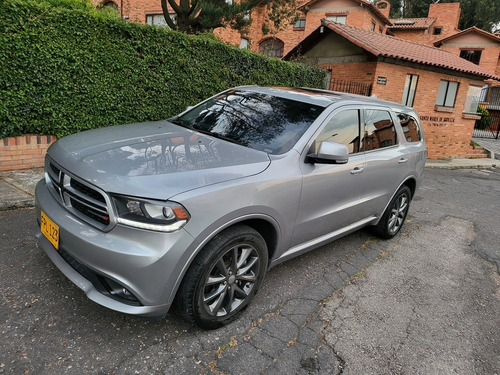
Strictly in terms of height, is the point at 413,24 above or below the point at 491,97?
above

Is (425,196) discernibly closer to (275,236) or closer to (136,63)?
(275,236)

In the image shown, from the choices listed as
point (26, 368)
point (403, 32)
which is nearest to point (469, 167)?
point (26, 368)

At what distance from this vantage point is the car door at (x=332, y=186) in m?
2.90

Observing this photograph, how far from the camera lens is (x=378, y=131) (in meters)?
3.89

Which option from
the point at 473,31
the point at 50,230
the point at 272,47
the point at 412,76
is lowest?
the point at 50,230

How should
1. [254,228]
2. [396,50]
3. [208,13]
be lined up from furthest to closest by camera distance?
1. [396,50]
2. [208,13]
3. [254,228]

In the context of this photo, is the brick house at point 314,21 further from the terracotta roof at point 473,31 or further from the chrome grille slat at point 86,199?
the chrome grille slat at point 86,199

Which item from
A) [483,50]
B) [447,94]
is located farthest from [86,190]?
[483,50]

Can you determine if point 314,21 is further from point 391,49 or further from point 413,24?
point 391,49

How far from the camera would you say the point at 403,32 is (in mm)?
30516

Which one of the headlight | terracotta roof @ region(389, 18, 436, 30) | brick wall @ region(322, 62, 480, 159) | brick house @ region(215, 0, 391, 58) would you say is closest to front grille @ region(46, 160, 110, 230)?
the headlight

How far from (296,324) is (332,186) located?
1205 millimetres

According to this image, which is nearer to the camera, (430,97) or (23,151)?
(23,151)

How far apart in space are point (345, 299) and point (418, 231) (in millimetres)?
2587
